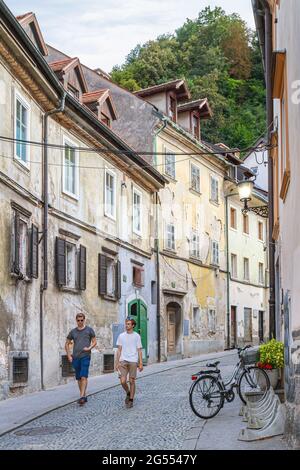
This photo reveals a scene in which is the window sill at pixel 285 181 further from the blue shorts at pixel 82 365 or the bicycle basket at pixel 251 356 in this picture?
the blue shorts at pixel 82 365

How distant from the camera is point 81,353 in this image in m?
13.0

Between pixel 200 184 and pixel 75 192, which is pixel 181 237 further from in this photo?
pixel 75 192

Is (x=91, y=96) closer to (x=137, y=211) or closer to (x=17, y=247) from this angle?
(x=137, y=211)

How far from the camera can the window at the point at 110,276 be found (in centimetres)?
2094

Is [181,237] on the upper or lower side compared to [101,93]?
lower

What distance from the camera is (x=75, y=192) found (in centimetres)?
1933

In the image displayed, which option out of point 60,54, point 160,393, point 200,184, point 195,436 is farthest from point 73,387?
point 200,184

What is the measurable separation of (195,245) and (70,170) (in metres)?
12.9

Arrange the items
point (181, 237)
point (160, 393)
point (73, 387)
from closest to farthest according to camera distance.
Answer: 1. point (160, 393)
2. point (73, 387)
3. point (181, 237)

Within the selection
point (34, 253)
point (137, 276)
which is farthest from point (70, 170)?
point (137, 276)

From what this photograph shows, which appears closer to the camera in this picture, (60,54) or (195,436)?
(195,436)

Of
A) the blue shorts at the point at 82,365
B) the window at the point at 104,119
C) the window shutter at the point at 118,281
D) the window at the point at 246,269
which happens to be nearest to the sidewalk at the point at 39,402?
the blue shorts at the point at 82,365

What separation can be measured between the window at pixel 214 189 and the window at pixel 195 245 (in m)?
2.73
